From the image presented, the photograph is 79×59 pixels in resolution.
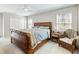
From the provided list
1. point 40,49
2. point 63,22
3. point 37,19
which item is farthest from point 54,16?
point 40,49

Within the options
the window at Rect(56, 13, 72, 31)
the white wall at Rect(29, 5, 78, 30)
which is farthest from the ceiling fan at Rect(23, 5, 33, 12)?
the window at Rect(56, 13, 72, 31)

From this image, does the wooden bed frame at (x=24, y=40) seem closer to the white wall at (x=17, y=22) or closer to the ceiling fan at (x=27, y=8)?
the white wall at (x=17, y=22)

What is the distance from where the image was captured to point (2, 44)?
1.80m

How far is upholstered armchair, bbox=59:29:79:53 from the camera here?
1734 mm

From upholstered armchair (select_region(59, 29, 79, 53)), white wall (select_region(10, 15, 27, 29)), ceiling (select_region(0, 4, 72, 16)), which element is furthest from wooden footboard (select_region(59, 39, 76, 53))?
white wall (select_region(10, 15, 27, 29))

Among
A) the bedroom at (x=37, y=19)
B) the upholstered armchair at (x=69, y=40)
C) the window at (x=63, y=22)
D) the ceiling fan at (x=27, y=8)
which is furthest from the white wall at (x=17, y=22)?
the upholstered armchair at (x=69, y=40)

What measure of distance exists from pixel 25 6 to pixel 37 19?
0.34 meters

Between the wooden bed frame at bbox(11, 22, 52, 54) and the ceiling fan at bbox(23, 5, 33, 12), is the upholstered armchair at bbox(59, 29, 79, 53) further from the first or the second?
the ceiling fan at bbox(23, 5, 33, 12)

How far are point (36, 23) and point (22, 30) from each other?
31cm

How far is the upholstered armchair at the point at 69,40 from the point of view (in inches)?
68.3

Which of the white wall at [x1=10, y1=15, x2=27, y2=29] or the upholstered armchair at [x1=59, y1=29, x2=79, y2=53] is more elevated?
the white wall at [x1=10, y1=15, x2=27, y2=29]

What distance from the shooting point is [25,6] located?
1755 millimetres

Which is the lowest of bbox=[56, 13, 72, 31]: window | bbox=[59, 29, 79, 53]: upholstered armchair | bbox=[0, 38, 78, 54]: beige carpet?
bbox=[0, 38, 78, 54]: beige carpet

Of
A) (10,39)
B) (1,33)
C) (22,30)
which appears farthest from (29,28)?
(1,33)
